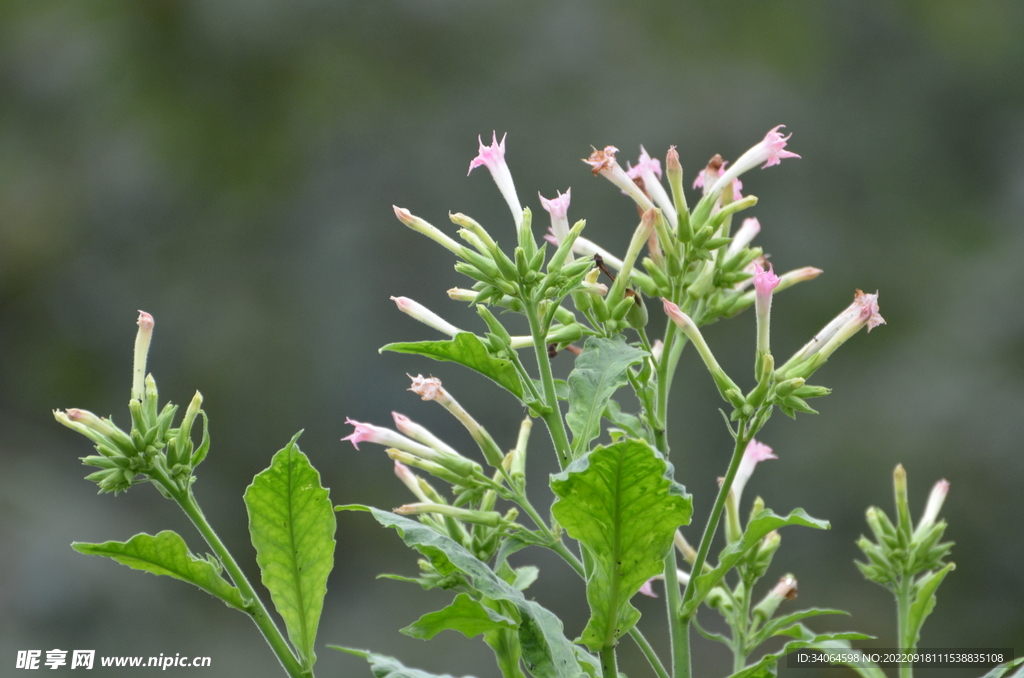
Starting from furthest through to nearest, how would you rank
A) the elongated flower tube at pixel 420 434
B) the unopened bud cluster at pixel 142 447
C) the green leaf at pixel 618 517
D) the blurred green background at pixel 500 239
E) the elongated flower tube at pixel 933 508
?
the blurred green background at pixel 500 239, the elongated flower tube at pixel 933 508, the elongated flower tube at pixel 420 434, the unopened bud cluster at pixel 142 447, the green leaf at pixel 618 517

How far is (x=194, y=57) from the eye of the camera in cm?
576

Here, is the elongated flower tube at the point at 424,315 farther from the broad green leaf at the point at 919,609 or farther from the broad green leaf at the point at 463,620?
the broad green leaf at the point at 919,609

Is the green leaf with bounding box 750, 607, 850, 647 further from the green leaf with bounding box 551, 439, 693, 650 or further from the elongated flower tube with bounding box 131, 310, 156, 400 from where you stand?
the elongated flower tube with bounding box 131, 310, 156, 400

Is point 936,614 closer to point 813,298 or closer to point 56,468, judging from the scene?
point 813,298

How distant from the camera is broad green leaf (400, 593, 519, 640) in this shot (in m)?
0.64

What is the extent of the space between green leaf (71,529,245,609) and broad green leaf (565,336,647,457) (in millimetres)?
266

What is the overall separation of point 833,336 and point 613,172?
0.74ft

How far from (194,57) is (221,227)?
3.71 ft

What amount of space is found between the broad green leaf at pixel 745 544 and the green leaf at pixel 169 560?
322 millimetres

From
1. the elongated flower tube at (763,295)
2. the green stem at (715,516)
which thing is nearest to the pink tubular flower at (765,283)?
the elongated flower tube at (763,295)

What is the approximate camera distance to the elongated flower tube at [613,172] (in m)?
0.78

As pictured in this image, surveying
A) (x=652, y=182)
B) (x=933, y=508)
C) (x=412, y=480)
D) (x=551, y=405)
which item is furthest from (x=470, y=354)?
(x=933, y=508)

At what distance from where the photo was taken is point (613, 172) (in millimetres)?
809

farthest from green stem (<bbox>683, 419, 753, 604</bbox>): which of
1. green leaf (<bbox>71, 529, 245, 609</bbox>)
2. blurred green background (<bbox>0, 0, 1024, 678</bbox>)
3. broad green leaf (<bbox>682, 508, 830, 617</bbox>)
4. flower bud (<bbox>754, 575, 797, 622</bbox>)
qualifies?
blurred green background (<bbox>0, 0, 1024, 678</bbox>)
